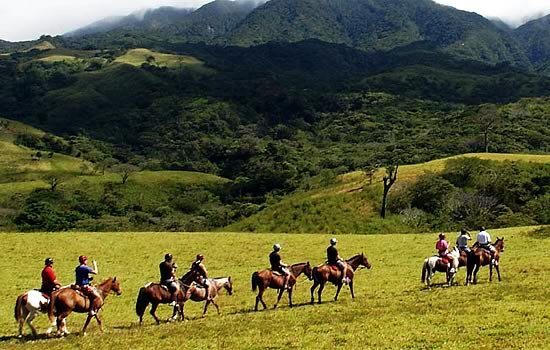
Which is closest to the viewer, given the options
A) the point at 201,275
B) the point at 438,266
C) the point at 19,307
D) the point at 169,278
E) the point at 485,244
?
the point at 19,307

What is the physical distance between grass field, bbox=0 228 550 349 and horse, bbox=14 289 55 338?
0.92 metres

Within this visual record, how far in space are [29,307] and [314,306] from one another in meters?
14.0

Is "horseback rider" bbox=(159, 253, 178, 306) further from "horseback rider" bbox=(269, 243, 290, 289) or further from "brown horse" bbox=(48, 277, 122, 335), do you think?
"horseback rider" bbox=(269, 243, 290, 289)

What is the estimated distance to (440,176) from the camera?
348ft

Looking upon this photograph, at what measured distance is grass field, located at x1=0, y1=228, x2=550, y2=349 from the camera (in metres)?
22.0

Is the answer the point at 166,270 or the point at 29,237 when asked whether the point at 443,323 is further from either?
the point at 29,237

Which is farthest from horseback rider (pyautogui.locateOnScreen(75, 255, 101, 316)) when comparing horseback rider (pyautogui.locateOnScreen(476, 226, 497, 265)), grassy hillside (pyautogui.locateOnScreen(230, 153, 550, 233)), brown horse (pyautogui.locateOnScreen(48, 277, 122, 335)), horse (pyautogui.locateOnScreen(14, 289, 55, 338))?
grassy hillside (pyautogui.locateOnScreen(230, 153, 550, 233))

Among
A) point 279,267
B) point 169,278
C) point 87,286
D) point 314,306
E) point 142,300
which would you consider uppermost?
point 87,286

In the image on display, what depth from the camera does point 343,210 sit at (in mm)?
101250

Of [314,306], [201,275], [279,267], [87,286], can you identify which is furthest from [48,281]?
[314,306]

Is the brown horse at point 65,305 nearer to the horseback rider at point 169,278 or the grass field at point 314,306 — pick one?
the grass field at point 314,306

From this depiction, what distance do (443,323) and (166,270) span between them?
42.7 feet

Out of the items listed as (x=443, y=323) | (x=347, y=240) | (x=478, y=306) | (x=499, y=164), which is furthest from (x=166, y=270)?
(x=499, y=164)

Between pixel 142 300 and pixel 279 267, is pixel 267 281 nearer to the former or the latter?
pixel 279 267
